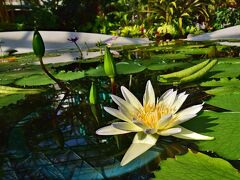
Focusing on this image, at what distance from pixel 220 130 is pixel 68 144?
0.40m

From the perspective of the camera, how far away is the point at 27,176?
70 cm

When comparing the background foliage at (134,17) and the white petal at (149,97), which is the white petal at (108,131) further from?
the background foliage at (134,17)

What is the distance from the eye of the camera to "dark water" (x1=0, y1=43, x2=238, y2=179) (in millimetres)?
694

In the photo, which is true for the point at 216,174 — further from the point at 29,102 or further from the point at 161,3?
the point at 161,3

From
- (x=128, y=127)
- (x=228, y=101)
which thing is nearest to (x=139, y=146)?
(x=128, y=127)

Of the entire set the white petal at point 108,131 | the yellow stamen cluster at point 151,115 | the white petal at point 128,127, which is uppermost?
the yellow stamen cluster at point 151,115

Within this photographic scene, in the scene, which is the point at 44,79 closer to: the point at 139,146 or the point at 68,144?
the point at 68,144

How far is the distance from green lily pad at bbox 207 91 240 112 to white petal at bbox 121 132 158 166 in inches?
12.3

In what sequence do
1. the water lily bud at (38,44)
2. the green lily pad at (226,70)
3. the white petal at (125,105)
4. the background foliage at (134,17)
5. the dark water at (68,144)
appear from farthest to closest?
the background foliage at (134,17)
the green lily pad at (226,70)
the water lily bud at (38,44)
the white petal at (125,105)
the dark water at (68,144)

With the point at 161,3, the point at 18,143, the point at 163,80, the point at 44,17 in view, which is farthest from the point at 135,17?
the point at 18,143

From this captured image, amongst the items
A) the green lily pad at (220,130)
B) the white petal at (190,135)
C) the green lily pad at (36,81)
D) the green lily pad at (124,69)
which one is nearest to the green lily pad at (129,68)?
the green lily pad at (124,69)

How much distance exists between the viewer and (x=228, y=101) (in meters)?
1.01

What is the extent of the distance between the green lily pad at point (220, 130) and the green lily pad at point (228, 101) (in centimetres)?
6

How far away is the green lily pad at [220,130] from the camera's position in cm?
70
